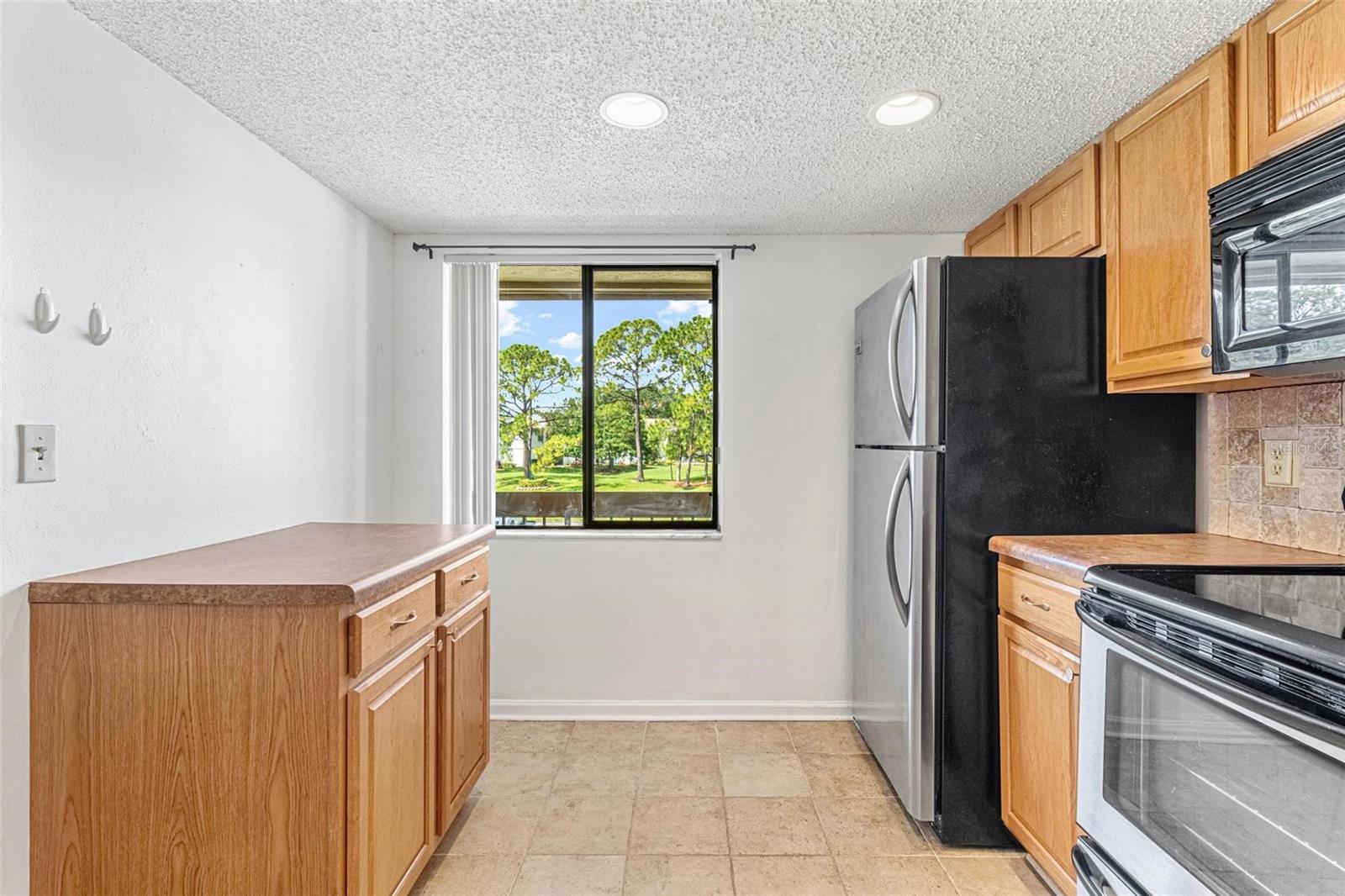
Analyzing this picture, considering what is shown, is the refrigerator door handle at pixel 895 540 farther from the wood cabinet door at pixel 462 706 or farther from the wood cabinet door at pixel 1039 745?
the wood cabinet door at pixel 462 706

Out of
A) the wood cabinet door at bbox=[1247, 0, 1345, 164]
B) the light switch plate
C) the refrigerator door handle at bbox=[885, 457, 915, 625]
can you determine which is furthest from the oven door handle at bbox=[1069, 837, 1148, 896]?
the light switch plate

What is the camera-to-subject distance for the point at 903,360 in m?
2.32

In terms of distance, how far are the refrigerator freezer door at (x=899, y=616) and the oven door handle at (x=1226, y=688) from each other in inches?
27.8

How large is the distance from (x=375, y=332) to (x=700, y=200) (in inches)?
61.0

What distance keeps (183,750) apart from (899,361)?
7.22 ft

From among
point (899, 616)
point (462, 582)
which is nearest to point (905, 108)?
point (899, 616)

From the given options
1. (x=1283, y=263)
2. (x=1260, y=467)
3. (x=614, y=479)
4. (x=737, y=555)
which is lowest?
(x=737, y=555)

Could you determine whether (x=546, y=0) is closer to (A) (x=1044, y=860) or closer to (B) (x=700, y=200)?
(B) (x=700, y=200)

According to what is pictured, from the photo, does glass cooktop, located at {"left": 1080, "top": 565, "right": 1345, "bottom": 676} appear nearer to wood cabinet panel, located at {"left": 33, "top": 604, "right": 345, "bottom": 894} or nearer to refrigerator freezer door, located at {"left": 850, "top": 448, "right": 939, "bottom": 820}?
refrigerator freezer door, located at {"left": 850, "top": 448, "right": 939, "bottom": 820}

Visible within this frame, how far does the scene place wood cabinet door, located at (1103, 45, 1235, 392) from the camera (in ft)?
5.58

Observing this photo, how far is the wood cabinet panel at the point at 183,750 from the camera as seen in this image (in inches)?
55.1

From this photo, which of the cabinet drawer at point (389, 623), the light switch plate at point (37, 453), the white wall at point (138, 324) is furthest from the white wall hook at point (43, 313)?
the cabinet drawer at point (389, 623)

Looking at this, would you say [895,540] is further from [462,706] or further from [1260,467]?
[462,706]

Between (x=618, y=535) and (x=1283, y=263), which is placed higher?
(x=1283, y=263)
